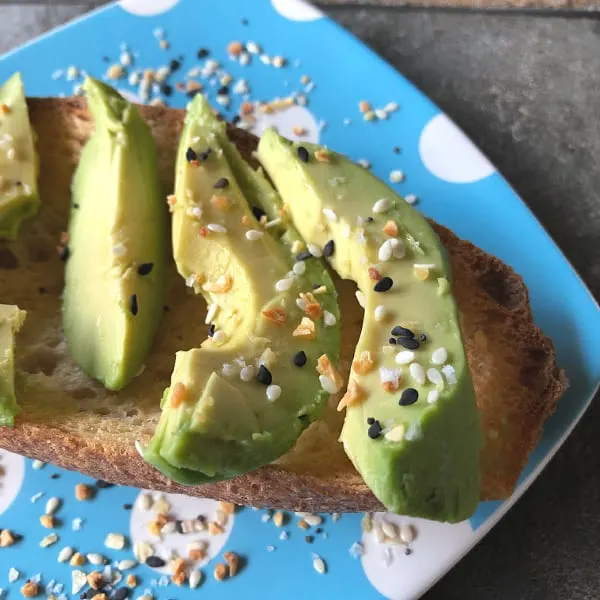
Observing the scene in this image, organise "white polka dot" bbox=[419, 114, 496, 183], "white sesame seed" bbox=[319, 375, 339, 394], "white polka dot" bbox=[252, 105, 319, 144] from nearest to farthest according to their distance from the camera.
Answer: "white sesame seed" bbox=[319, 375, 339, 394] < "white polka dot" bbox=[419, 114, 496, 183] < "white polka dot" bbox=[252, 105, 319, 144]

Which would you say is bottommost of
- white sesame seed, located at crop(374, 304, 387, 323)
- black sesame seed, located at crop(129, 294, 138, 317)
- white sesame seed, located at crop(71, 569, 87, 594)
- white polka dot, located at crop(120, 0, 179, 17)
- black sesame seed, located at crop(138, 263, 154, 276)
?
white sesame seed, located at crop(71, 569, 87, 594)

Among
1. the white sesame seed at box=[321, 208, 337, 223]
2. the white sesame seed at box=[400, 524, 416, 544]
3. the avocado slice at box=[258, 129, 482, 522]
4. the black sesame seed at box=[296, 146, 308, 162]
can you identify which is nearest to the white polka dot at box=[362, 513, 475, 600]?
the white sesame seed at box=[400, 524, 416, 544]

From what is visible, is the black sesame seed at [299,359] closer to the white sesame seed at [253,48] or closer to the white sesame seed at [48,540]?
the white sesame seed at [48,540]

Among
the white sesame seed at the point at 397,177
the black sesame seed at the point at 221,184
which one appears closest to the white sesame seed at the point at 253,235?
the black sesame seed at the point at 221,184

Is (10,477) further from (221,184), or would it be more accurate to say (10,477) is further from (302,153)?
(302,153)

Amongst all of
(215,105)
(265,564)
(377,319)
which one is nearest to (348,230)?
(377,319)

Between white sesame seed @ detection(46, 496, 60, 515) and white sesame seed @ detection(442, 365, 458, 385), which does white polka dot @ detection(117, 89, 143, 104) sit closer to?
white sesame seed @ detection(46, 496, 60, 515)

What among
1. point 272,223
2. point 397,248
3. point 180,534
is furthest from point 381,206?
point 180,534
